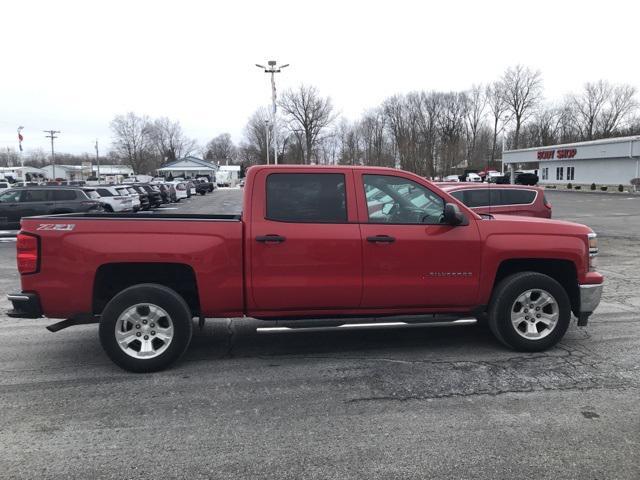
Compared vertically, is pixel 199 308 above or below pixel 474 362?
above

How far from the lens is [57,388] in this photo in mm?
4340

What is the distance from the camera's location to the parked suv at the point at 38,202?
57.4ft

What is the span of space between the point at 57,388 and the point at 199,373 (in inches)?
47.1

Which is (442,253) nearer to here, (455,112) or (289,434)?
(289,434)

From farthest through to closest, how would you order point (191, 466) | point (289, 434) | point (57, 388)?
point (57, 388) < point (289, 434) < point (191, 466)

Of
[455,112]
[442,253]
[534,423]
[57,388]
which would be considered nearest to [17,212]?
[57,388]

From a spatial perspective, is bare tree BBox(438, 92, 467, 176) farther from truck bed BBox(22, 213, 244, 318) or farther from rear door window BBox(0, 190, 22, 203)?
truck bed BBox(22, 213, 244, 318)

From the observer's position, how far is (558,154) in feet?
183

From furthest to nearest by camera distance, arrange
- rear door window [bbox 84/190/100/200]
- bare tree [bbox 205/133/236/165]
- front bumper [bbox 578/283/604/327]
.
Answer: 1. bare tree [bbox 205/133/236/165]
2. rear door window [bbox 84/190/100/200]
3. front bumper [bbox 578/283/604/327]

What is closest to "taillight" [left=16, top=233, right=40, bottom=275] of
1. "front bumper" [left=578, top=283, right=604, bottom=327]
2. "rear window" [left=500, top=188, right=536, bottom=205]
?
"front bumper" [left=578, top=283, right=604, bottom=327]

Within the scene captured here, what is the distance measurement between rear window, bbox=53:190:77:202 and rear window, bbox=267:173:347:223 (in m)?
15.2

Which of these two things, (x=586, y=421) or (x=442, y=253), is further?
(x=442, y=253)

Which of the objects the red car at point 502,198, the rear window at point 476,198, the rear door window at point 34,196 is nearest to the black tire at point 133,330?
the red car at point 502,198

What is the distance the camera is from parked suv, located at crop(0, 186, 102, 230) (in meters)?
17.5
